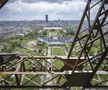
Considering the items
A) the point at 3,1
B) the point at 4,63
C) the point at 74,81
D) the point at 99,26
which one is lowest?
the point at 4,63

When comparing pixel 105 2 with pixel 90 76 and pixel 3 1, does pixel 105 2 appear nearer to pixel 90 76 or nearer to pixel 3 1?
pixel 90 76

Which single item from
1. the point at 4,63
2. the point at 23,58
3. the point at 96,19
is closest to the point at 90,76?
the point at 96,19

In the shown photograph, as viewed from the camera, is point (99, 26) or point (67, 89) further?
point (67, 89)

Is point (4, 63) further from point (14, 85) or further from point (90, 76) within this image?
point (90, 76)

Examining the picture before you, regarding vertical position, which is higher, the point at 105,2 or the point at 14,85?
the point at 105,2

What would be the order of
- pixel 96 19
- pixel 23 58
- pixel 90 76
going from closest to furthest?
pixel 96 19 < pixel 90 76 < pixel 23 58

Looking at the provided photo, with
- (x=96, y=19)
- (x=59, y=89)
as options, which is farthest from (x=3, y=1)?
(x=59, y=89)

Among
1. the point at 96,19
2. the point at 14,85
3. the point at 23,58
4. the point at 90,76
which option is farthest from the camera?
the point at 23,58

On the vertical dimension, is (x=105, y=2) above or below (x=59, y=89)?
above

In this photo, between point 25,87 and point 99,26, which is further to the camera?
point 25,87
